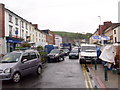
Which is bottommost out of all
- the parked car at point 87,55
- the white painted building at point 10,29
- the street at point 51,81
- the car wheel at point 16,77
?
the street at point 51,81

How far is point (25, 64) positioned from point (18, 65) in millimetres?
667

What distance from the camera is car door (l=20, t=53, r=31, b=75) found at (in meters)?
9.40

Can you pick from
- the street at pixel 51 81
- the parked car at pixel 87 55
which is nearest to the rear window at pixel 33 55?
the street at pixel 51 81

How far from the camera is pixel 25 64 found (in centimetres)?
965

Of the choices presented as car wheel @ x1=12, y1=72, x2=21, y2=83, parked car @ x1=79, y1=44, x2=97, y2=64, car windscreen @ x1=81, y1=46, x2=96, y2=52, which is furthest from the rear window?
car windscreen @ x1=81, y1=46, x2=96, y2=52

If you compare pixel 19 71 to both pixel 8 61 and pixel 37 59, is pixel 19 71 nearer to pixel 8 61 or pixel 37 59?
pixel 8 61

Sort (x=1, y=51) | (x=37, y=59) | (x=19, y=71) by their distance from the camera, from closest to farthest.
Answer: (x=19, y=71)
(x=37, y=59)
(x=1, y=51)

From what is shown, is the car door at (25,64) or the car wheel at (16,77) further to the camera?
the car door at (25,64)

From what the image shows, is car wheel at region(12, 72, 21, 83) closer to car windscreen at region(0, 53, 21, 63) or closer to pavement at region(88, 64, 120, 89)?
car windscreen at region(0, 53, 21, 63)

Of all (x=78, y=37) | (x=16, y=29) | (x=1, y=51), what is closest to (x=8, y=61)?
(x=1, y=51)

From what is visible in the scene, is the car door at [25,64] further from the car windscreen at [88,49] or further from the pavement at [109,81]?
the car windscreen at [88,49]

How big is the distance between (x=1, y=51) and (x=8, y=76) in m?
18.6

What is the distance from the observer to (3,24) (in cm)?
2669

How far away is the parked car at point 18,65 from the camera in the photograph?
848 centimetres
